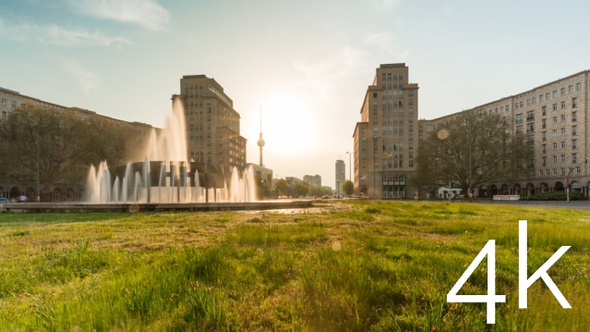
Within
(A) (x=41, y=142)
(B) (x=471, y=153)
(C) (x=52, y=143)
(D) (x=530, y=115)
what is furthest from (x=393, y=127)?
(A) (x=41, y=142)

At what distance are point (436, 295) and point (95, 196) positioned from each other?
3700cm

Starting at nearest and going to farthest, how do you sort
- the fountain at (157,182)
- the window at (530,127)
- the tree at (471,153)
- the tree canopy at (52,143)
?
1. the fountain at (157,182)
2. the tree canopy at (52,143)
3. the tree at (471,153)
4. the window at (530,127)

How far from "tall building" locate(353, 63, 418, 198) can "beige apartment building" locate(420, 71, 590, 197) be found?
27323mm

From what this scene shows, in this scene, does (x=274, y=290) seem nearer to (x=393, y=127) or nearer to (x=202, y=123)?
(x=393, y=127)

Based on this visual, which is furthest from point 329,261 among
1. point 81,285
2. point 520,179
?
point 520,179

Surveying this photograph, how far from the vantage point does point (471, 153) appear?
5731 cm

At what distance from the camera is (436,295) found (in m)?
3.15

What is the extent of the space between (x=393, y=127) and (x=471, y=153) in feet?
149

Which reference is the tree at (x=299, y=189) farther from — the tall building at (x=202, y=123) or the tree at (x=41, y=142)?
the tree at (x=41, y=142)

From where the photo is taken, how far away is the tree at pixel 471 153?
Answer: 56.2 meters

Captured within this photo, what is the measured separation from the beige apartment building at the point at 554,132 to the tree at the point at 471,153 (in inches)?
174

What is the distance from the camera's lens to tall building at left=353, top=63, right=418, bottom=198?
97.8m

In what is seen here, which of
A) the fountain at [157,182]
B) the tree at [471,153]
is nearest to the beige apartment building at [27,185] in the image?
the fountain at [157,182]

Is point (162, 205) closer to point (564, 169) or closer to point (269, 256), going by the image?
point (269, 256)
